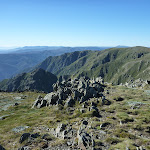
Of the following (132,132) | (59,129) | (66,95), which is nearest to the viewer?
(132,132)

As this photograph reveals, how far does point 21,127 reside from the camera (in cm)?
3238

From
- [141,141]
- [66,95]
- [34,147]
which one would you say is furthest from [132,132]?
[66,95]

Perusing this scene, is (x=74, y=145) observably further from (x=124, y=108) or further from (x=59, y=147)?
(x=124, y=108)

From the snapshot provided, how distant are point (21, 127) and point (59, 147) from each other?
53.1 ft

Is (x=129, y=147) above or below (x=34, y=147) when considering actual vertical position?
above

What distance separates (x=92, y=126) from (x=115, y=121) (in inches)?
222

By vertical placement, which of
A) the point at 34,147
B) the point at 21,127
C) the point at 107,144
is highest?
the point at 107,144

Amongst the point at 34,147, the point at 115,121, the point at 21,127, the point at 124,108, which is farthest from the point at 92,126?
the point at 21,127

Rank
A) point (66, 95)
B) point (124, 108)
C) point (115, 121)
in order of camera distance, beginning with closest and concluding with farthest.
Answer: point (115, 121) < point (124, 108) < point (66, 95)

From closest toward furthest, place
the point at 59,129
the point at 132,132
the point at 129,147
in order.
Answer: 1. the point at 129,147
2. the point at 132,132
3. the point at 59,129

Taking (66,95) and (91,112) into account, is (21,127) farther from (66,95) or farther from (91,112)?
(66,95)

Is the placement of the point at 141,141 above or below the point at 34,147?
above

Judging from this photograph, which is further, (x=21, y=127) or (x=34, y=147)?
(x=21, y=127)

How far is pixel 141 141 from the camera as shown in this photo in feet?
64.3
